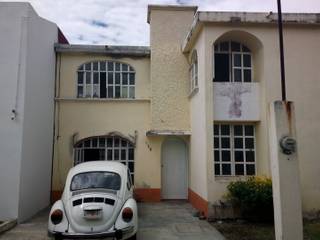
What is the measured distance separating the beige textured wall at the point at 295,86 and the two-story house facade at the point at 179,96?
3 cm

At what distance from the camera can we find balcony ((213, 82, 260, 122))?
10898 mm

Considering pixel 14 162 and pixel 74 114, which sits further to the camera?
pixel 74 114

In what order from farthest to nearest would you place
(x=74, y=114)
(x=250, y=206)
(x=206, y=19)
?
(x=74, y=114)
(x=206, y=19)
(x=250, y=206)

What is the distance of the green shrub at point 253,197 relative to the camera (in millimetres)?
9508

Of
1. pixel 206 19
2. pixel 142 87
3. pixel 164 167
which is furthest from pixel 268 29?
pixel 164 167

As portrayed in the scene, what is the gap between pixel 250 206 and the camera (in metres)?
9.72

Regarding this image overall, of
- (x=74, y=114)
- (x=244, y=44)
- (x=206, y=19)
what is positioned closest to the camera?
(x=206, y=19)

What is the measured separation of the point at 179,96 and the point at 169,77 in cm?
89

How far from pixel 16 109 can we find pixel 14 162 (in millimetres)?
1599

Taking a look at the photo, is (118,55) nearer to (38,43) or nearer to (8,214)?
(38,43)

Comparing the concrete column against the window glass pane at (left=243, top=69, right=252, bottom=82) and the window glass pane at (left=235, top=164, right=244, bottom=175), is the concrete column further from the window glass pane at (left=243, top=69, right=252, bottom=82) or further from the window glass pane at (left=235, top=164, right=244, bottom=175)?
the window glass pane at (left=243, top=69, right=252, bottom=82)

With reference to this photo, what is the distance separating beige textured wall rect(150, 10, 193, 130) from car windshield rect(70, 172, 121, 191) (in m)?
5.18

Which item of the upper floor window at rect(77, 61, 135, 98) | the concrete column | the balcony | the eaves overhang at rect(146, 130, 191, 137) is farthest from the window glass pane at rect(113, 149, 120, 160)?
the concrete column

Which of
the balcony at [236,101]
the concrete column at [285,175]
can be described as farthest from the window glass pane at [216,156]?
the concrete column at [285,175]
